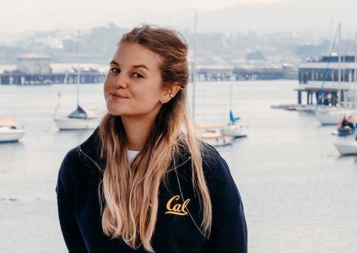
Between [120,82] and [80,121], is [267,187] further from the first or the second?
[120,82]

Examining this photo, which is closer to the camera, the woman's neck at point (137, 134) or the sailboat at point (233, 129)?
the woman's neck at point (137, 134)

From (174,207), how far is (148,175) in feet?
0.19

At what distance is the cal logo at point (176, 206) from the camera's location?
169cm

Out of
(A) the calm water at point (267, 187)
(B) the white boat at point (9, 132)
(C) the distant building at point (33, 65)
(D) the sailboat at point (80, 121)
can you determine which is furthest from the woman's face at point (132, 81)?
(C) the distant building at point (33, 65)

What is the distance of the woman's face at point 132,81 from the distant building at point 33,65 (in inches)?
3091

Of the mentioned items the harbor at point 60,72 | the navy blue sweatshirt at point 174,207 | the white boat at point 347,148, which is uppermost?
the navy blue sweatshirt at point 174,207

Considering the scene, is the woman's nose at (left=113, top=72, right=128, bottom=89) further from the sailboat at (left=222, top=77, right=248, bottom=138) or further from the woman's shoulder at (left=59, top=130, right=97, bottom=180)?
the sailboat at (left=222, top=77, right=248, bottom=138)

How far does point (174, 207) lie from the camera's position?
169cm

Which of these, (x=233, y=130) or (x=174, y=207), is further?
(x=233, y=130)

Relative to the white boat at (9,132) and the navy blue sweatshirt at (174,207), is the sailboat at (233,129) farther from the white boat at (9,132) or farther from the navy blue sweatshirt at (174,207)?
the navy blue sweatshirt at (174,207)

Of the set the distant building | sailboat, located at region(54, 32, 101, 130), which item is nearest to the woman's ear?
sailboat, located at region(54, 32, 101, 130)

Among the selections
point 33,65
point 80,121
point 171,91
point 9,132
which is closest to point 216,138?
point 9,132

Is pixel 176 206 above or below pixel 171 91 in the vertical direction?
below

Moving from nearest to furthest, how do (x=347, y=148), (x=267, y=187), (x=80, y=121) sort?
(x=267, y=187) < (x=347, y=148) < (x=80, y=121)
